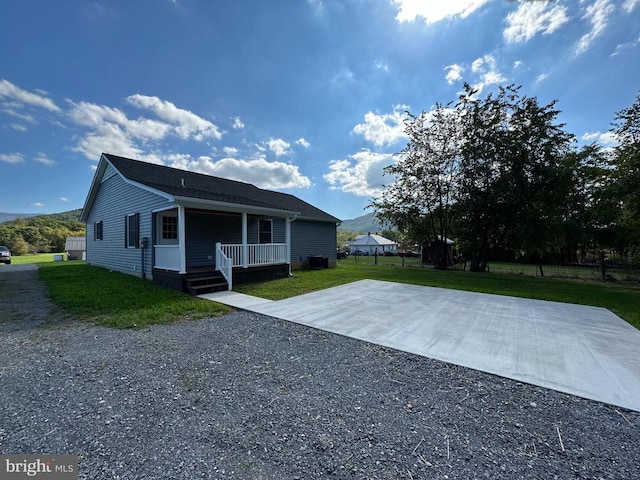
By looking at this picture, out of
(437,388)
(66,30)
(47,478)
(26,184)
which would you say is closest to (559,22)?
(437,388)

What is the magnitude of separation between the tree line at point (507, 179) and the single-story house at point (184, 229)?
7.97 metres

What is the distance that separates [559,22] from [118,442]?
13367 mm

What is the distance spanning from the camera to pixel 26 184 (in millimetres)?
18453

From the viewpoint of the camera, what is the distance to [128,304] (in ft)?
19.0

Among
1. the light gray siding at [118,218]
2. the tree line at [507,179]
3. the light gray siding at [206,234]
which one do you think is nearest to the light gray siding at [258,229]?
the light gray siding at [206,234]

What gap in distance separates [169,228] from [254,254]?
327 centimetres

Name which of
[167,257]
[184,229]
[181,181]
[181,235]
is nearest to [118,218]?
[181,181]

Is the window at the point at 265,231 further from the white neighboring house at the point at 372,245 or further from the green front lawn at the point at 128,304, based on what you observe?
the white neighboring house at the point at 372,245

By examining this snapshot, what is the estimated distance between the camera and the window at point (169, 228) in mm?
9211

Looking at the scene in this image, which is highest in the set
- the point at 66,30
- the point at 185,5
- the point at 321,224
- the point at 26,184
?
the point at 185,5

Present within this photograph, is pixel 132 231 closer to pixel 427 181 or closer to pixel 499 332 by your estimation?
pixel 499 332

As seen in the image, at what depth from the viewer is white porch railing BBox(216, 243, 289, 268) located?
8.57 m

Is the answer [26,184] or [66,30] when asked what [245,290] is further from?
[26,184]

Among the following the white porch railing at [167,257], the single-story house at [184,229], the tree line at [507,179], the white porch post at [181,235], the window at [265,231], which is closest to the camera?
the white porch post at [181,235]
